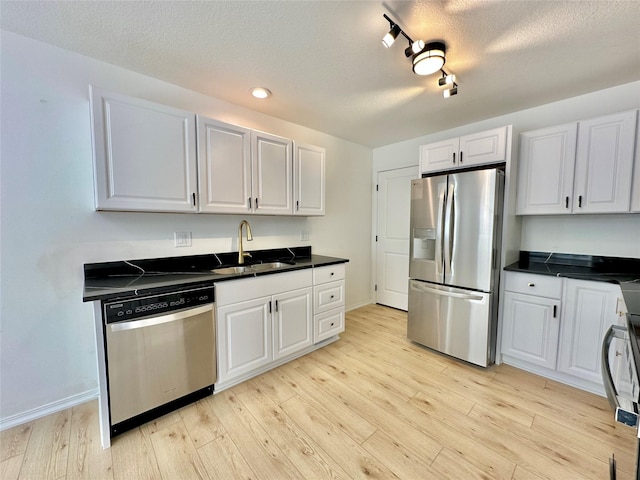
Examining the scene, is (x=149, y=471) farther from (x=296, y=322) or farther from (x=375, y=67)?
(x=375, y=67)

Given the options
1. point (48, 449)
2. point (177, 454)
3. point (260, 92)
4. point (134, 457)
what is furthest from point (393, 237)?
point (48, 449)

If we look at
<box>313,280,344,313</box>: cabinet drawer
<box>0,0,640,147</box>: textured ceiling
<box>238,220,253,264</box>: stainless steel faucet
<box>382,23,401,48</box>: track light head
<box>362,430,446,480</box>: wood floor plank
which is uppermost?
<box>0,0,640,147</box>: textured ceiling

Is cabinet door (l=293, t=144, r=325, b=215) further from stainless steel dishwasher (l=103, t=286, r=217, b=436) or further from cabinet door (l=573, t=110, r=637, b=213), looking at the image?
cabinet door (l=573, t=110, r=637, b=213)

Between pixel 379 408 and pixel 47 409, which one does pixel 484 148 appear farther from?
pixel 47 409

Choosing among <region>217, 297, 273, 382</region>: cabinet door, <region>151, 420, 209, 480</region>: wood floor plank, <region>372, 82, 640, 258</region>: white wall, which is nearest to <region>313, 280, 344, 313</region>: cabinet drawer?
<region>217, 297, 273, 382</region>: cabinet door

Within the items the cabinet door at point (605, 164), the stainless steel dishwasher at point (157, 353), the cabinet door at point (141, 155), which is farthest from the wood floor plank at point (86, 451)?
the cabinet door at point (605, 164)

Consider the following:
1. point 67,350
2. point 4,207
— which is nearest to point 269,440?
point 67,350

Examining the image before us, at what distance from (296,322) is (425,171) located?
2099 millimetres

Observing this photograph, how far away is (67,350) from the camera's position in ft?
5.89

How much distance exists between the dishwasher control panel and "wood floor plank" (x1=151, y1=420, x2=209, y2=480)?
742mm

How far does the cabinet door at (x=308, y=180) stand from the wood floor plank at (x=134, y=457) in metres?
2.02

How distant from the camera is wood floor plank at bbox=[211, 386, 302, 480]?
135cm

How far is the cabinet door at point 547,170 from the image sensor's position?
2148mm

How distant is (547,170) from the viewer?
7.38 ft
